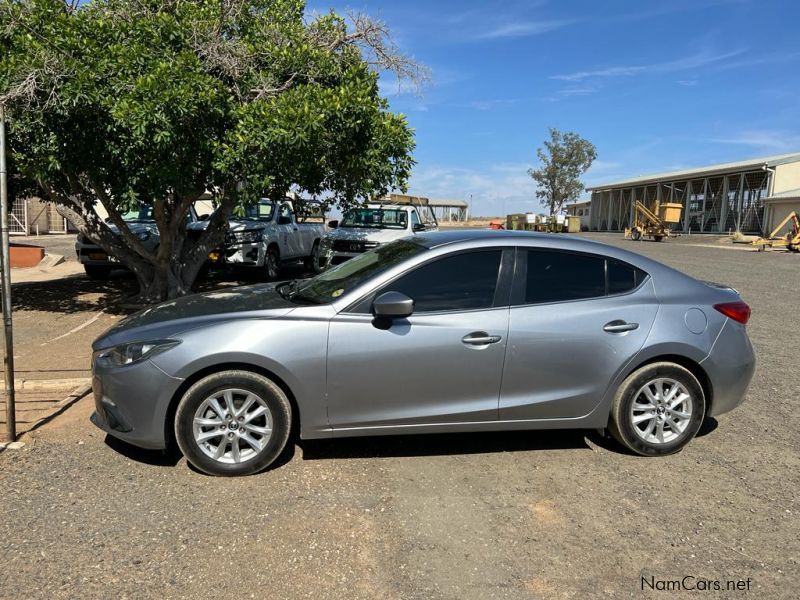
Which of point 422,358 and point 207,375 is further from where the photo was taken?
point 422,358

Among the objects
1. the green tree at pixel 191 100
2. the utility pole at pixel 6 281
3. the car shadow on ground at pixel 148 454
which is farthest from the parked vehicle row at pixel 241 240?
the car shadow on ground at pixel 148 454

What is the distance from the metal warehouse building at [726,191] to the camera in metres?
40.6

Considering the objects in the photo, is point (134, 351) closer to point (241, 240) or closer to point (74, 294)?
point (74, 294)

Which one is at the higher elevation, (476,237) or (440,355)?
(476,237)

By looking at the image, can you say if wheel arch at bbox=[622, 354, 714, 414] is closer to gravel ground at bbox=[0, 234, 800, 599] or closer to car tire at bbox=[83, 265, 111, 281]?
gravel ground at bbox=[0, 234, 800, 599]

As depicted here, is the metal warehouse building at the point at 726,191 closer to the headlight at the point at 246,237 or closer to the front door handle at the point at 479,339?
the headlight at the point at 246,237

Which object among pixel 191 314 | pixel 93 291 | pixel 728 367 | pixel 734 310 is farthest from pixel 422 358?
pixel 93 291

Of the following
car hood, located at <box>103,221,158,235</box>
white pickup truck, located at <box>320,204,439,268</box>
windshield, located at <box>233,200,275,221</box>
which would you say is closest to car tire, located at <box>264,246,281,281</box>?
windshield, located at <box>233,200,275,221</box>

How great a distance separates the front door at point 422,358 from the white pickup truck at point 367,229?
29.1ft

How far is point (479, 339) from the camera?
423 centimetres

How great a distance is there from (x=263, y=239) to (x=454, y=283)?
9508 mm

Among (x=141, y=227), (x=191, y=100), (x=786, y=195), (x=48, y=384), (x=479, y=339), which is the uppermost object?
(x=786, y=195)

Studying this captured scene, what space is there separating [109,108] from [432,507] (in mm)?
5407

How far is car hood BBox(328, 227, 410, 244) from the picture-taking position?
13317 millimetres
